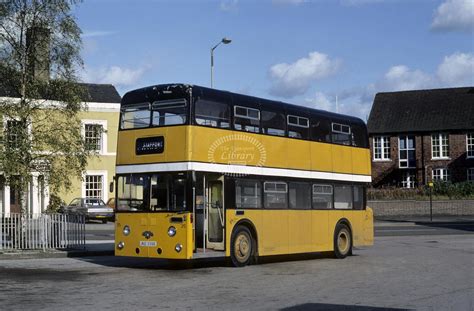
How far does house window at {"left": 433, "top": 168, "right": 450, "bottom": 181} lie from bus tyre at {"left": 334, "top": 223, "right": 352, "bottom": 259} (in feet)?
141

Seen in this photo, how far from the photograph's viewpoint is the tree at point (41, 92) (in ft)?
74.0

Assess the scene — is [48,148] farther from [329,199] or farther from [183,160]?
[329,199]

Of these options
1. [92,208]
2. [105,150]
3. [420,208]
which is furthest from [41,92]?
[420,208]

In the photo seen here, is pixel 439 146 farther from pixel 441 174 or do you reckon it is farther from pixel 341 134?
pixel 341 134

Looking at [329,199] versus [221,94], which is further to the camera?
[329,199]

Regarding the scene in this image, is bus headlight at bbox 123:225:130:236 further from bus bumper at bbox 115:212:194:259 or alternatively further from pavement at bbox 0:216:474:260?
pavement at bbox 0:216:474:260

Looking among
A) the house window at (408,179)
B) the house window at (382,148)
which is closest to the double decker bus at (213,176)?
the house window at (408,179)

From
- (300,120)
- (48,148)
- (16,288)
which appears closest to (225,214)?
(300,120)

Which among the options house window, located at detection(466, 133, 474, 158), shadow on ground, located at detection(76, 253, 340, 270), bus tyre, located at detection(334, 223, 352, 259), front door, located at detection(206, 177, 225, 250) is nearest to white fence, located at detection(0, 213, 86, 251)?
shadow on ground, located at detection(76, 253, 340, 270)

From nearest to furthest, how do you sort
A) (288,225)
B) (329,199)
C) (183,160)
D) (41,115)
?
(183,160) < (288,225) < (329,199) < (41,115)

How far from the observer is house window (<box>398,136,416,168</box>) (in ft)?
214

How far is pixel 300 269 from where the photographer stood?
1833 cm

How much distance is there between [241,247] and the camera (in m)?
18.5

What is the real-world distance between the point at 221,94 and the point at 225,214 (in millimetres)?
3035
